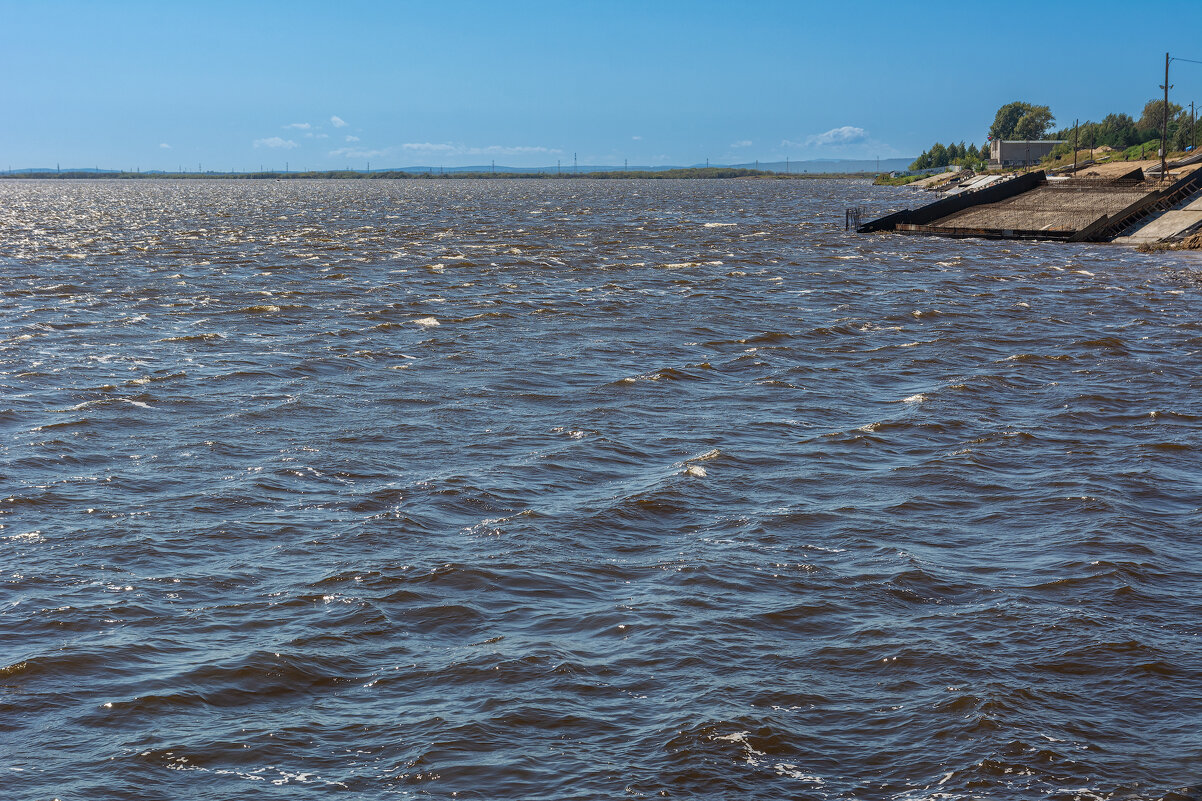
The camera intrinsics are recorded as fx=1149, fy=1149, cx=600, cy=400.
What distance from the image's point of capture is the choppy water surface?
25.6ft

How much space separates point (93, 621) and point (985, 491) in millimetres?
9931

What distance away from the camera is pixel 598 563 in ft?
37.8

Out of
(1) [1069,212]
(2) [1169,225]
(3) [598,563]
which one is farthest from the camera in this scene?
(1) [1069,212]

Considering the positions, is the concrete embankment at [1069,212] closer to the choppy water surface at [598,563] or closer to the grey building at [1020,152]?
the choppy water surface at [598,563]

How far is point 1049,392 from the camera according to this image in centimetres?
1978

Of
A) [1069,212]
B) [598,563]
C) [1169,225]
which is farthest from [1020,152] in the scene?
[598,563]

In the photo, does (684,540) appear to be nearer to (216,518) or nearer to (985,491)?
(985,491)

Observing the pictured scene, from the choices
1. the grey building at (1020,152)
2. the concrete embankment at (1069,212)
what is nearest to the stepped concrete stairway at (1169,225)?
the concrete embankment at (1069,212)

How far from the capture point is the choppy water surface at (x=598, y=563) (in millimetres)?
7793

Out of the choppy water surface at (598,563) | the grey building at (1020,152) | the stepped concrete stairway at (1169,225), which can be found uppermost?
the grey building at (1020,152)

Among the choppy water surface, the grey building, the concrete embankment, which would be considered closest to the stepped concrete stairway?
the concrete embankment

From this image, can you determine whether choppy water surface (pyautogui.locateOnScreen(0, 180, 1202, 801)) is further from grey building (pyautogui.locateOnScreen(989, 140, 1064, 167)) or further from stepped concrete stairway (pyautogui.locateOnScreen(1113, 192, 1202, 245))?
grey building (pyautogui.locateOnScreen(989, 140, 1064, 167))

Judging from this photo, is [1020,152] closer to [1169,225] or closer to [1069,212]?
[1069,212]

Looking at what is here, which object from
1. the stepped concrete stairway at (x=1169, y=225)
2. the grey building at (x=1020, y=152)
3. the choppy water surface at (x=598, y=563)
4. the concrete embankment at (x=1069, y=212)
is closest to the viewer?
the choppy water surface at (x=598, y=563)
